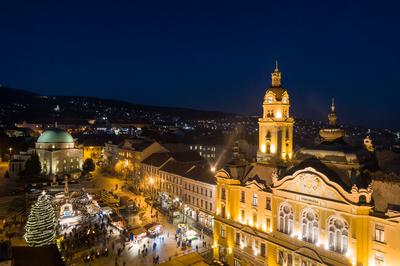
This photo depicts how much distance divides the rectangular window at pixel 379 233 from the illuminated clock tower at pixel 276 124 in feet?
65.7

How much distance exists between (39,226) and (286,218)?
28.4 m

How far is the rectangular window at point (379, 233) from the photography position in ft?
83.2

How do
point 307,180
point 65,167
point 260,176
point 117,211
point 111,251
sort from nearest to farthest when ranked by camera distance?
1. point 307,180
2. point 260,176
3. point 111,251
4. point 117,211
5. point 65,167

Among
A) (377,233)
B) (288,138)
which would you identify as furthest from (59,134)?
(377,233)

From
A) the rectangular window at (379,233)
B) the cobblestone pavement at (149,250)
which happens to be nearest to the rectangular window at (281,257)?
the rectangular window at (379,233)

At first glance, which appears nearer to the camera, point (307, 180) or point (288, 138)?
point (307, 180)

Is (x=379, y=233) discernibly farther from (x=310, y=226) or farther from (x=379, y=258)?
(x=310, y=226)

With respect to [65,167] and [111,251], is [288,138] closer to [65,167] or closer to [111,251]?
[111,251]

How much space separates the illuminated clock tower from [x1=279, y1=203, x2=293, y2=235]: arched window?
13.1 m

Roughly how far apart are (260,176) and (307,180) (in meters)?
8.21

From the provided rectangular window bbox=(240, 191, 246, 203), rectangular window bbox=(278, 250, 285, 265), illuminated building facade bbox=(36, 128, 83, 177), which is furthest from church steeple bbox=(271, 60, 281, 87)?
illuminated building facade bbox=(36, 128, 83, 177)

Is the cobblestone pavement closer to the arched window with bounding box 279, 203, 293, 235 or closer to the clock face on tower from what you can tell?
the arched window with bounding box 279, 203, 293, 235

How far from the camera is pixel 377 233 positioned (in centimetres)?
2577

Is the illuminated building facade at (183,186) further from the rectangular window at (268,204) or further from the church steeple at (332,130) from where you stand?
the church steeple at (332,130)
